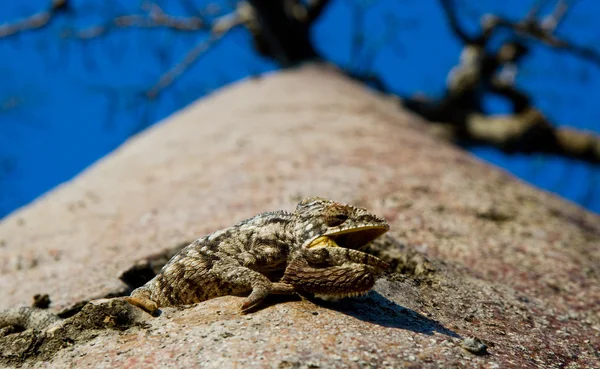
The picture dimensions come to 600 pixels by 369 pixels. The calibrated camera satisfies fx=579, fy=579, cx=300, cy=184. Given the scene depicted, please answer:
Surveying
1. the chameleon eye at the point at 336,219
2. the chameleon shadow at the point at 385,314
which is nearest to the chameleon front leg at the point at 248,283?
the chameleon shadow at the point at 385,314

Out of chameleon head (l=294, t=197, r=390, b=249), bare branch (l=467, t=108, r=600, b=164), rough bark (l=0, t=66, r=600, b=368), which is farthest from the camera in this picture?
bare branch (l=467, t=108, r=600, b=164)

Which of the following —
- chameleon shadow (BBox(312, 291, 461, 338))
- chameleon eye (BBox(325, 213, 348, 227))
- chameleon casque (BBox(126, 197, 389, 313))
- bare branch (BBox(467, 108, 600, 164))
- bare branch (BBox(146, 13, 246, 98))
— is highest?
bare branch (BBox(146, 13, 246, 98))

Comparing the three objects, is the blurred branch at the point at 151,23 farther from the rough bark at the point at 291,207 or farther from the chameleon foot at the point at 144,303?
the chameleon foot at the point at 144,303

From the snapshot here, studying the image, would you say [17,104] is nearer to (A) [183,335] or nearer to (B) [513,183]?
(B) [513,183]

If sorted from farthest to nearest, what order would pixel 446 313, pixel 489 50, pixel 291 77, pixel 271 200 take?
1. pixel 489 50
2. pixel 291 77
3. pixel 271 200
4. pixel 446 313

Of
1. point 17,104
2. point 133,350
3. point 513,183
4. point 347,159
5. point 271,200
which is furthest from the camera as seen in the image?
point 17,104

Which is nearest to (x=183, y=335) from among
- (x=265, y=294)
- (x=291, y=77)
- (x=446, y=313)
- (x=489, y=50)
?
(x=265, y=294)

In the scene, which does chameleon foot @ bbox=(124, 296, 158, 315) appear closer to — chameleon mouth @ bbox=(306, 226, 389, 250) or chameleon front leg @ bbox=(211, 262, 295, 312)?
chameleon front leg @ bbox=(211, 262, 295, 312)

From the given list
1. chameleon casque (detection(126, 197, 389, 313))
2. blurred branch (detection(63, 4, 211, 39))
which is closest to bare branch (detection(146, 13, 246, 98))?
blurred branch (detection(63, 4, 211, 39))
